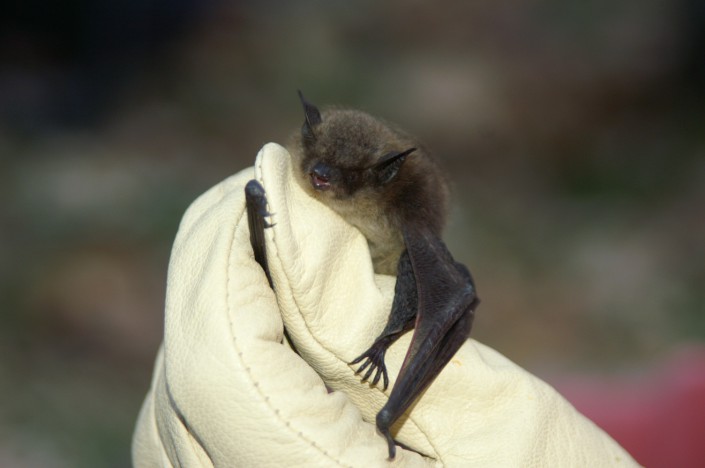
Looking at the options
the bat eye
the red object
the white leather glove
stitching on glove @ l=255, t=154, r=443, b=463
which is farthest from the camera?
the red object

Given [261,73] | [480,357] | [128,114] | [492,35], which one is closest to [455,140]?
[492,35]

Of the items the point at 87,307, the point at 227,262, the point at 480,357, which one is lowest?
the point at 87,307

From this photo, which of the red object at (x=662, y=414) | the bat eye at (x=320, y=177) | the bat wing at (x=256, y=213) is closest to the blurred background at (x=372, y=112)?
the red object at (x=662, y=414)

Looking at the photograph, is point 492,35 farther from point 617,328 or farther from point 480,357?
point 480,357

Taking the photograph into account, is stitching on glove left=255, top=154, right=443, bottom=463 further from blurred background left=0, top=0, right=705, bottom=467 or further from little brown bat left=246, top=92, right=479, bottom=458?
blurred background left=0, top=0, right=705, bottom=467

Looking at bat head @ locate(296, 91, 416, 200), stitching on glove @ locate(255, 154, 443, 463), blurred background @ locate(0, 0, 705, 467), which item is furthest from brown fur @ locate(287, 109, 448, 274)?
blurred background @ locate(0, 0, 705, 467)

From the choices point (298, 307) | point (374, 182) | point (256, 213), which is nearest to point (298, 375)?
point (298, 307)

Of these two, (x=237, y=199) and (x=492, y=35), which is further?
(x=492, y=35)
